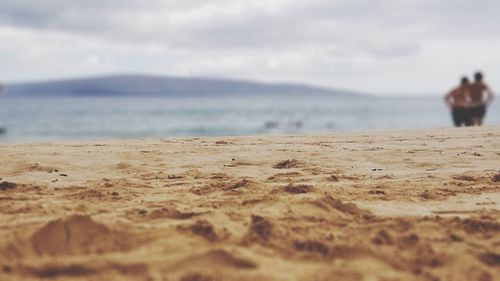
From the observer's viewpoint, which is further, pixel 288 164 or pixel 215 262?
pixel 288 164

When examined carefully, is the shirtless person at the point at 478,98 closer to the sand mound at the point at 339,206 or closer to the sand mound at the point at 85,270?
the sand mound at the point at 339,206

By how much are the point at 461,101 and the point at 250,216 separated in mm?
10827

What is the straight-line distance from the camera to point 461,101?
493 inches

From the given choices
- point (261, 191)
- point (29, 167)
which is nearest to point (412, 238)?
point (261, 191)

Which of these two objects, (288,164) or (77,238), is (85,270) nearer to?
(77,238)

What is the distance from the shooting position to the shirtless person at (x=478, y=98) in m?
12.4

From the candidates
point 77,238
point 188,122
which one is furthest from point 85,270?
point 188,122

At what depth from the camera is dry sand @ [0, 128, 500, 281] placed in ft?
7.70

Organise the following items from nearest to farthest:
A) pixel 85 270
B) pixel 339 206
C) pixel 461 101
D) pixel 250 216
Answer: pixel 85 270, pixel 250 216, pixel 339 206, pixel 461 101

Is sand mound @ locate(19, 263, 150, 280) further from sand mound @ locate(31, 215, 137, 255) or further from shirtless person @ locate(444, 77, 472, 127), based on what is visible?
shirtless person @ locate(444, 77, 472, 127)

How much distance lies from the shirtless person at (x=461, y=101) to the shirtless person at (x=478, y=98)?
9 centimetres

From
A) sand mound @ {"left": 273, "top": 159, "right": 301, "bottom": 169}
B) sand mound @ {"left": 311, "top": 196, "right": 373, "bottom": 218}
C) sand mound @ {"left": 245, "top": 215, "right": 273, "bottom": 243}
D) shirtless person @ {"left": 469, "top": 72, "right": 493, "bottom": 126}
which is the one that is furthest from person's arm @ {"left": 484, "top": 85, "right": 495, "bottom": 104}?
sand mound @ {"left": 245, "top": 215, "right": 273, "bottom": 243}

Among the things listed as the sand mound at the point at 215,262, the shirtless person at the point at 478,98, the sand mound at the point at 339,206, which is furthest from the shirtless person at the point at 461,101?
the sand mound at the point at 215,262

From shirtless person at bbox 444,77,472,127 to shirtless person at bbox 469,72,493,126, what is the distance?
0.30 feet
